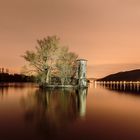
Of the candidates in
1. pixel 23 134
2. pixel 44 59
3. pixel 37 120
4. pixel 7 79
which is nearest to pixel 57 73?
pixel 44 59

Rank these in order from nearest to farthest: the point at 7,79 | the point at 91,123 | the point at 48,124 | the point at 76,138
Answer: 1. the point at 76,138
2. the point at 48,124
3. the point at 91,123
4. the point at 7,79

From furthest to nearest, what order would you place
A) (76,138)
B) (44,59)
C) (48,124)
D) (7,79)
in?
(7,79), (44,59), (48,124), (76,138)

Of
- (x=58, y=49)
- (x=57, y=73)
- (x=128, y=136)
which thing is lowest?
(x=128, y=136)

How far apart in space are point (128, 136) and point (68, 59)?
5503 centimetres

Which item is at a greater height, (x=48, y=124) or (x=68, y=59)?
(x=68, y=59)

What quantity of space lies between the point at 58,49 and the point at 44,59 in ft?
12.7

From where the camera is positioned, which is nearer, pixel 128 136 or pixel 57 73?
pixel 128 136

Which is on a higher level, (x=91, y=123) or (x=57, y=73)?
(x=57, y=73)

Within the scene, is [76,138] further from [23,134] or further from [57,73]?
[57,73]

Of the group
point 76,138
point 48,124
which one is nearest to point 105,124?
point 48,124

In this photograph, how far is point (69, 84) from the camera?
69.8m

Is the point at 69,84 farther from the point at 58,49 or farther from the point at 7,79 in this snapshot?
the point at 7,79

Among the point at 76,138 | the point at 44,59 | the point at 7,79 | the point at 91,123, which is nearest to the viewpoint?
the point at 76,138

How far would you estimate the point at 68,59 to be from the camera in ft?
224
